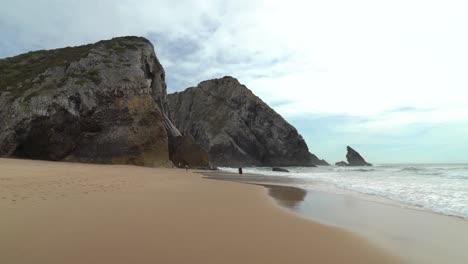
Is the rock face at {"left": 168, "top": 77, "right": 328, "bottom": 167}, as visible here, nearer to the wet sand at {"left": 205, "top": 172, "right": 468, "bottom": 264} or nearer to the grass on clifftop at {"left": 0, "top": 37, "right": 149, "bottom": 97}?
the grass on clifftop at {"left": 0, "top": 37, "right": 149, "bottom": 97}

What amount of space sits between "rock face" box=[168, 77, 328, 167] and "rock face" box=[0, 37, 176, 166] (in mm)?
48421

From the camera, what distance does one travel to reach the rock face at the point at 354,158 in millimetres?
111750

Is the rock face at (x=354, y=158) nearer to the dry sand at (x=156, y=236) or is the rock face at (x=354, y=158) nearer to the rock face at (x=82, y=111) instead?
the rock face at (x=82, y=111)

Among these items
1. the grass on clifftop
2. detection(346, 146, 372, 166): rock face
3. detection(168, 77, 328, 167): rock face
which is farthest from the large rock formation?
the grass on clifftop

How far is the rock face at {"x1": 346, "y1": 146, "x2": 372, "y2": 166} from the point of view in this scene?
11175cm

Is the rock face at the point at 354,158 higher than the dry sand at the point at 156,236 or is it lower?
higher

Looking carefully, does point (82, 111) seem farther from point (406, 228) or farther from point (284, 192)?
point (406, 228)

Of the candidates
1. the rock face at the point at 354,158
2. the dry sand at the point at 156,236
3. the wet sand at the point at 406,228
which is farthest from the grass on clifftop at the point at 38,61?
the rock face at the point at 354,158

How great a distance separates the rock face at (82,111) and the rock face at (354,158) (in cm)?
9429

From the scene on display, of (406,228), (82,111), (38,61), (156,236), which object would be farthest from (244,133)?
(156,236)

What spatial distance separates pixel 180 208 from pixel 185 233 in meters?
2.28

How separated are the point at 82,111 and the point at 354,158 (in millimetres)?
101245

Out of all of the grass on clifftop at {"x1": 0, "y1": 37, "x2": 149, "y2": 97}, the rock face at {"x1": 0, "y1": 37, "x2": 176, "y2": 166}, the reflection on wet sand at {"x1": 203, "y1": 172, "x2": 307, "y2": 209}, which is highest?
the grass on clifftop at {"x1": 0, "y1": 37, "x2": 149, "y2": 97}

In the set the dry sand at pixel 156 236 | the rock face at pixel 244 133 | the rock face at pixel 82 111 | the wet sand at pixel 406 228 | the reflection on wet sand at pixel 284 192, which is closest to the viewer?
the dry sand at pixel 156 236
